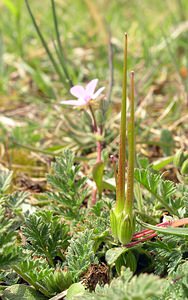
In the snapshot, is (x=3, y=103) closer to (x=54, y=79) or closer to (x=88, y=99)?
(x=54, y=79)

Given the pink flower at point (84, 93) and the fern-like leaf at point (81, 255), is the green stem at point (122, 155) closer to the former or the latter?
the fern-like leaf at point (81, 255)

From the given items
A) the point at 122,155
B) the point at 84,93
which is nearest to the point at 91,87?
the point at 84,93

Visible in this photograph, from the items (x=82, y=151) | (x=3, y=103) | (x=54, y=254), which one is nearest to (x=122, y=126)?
(x=54, y=254)

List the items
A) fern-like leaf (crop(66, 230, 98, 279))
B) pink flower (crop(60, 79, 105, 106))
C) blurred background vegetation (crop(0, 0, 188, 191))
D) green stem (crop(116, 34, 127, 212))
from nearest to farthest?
green stem (crop(116, 34, 127, 212)) → fern-like leaf (crop(66, 230, 98, 279)) → pink flower (crop(60, 79, 105, 106)) → blurred background vegetation (crop(0, 0, 188, 191))

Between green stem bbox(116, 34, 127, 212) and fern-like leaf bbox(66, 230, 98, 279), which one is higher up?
green stem bbox(116, 34, 127, 212)

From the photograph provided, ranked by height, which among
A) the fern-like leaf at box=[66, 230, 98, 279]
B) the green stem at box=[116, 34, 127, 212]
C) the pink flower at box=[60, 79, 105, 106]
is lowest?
the fern-like leaf at box=[66, 230, 98, 279]

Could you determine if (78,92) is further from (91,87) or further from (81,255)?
(81,255)

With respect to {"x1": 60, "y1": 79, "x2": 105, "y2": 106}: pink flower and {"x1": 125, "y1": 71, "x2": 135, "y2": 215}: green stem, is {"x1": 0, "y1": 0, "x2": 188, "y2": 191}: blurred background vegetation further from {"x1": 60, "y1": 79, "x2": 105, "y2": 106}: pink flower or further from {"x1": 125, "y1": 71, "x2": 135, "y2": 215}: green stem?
{"x1": 125, "y1": 71, "x2": 135, "y2": 215}: green stem

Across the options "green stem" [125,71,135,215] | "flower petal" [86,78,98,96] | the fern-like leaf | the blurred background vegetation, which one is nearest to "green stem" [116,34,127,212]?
"green stem" [125,71,135,215]

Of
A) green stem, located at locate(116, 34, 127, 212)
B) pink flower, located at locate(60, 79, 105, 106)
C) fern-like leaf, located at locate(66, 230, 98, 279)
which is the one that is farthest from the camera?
pink flower, located at locate(60, 79, 105, 106)
